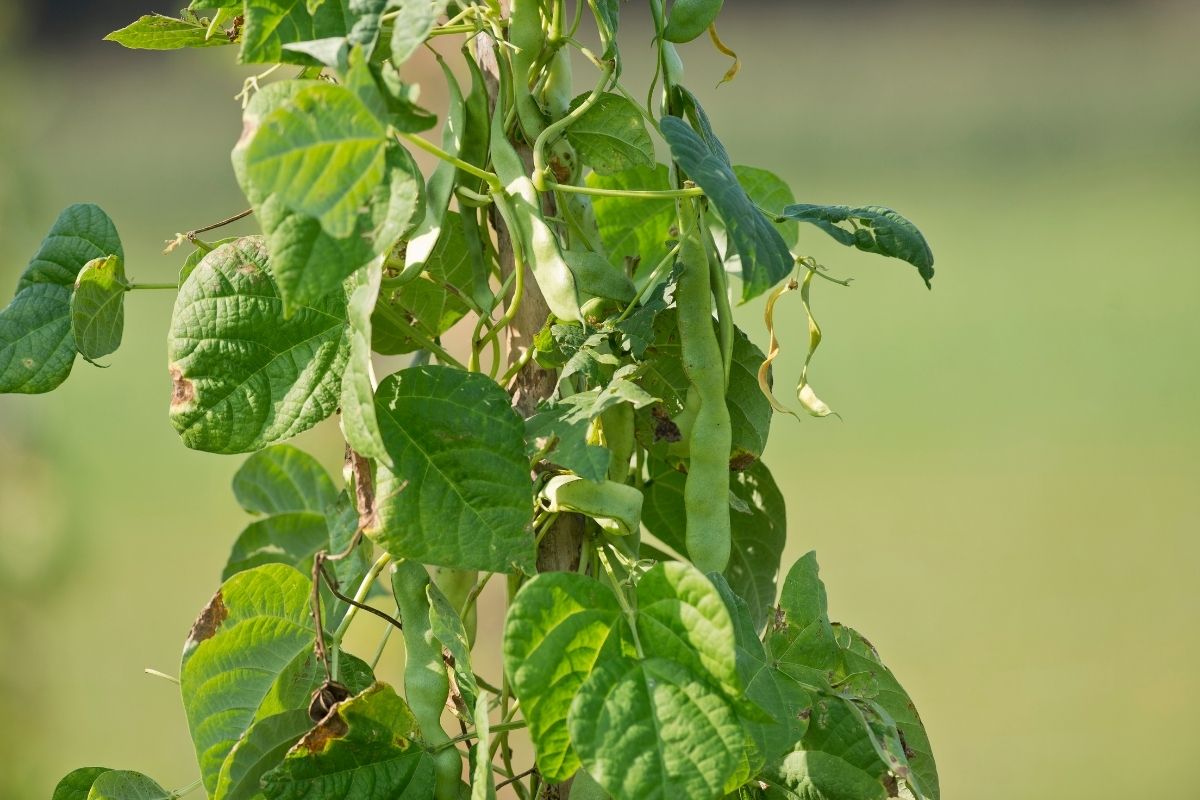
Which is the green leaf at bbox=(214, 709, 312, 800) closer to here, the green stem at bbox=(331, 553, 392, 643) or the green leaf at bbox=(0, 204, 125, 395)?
the green stem at bbox=(331, 553, 392, 643)

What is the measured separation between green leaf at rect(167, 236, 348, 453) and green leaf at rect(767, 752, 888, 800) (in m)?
0.26

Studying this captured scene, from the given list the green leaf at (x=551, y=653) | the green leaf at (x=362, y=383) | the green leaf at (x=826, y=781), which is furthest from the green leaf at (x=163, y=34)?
the green leaf at (x=826, y=781)

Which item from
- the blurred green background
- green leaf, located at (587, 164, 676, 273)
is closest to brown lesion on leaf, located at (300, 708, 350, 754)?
green leaf, located at (587, 164, 676, 273)

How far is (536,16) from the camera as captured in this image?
49 cm

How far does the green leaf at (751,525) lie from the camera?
61cm

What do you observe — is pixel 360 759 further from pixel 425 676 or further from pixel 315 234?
pixel 315 234

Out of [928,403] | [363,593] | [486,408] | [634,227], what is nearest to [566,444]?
[486,408]

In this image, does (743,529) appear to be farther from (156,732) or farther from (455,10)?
(156,732)

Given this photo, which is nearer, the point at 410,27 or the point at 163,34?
the point at 410,27

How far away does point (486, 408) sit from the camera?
46cm

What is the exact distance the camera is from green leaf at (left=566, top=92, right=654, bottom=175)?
0.51 meters

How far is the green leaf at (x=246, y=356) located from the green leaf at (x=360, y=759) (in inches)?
4.6

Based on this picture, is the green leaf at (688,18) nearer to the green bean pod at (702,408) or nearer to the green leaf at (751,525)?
the green bean pod at (702,408)

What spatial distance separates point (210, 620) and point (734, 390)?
0.88ft
